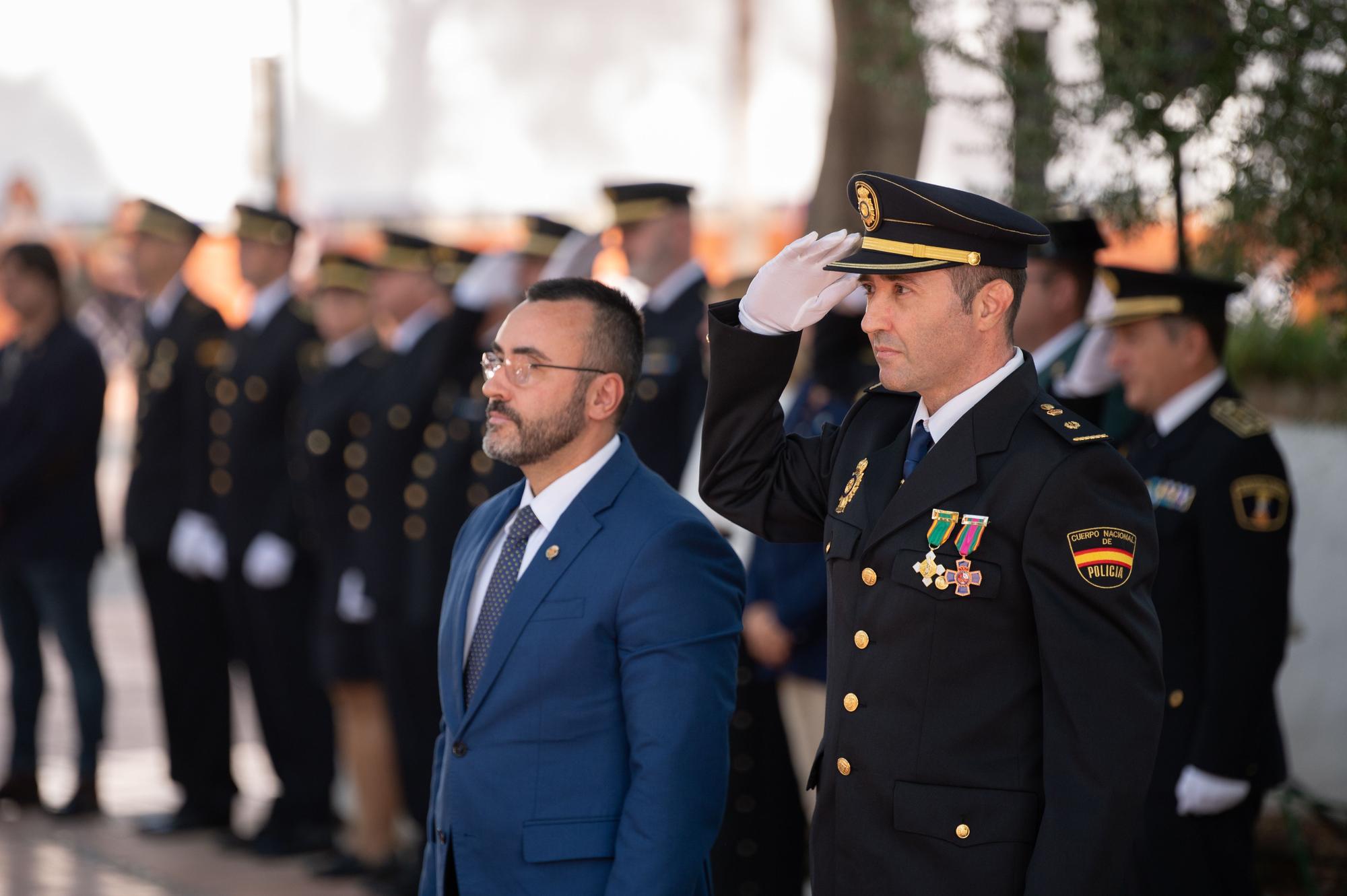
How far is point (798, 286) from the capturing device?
2.69 meters

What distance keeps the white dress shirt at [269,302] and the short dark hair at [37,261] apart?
1062 millimetres

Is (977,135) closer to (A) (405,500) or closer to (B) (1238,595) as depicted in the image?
(A) (405,500)

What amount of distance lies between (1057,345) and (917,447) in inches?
75.1

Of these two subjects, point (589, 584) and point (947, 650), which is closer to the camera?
point (947, 650)

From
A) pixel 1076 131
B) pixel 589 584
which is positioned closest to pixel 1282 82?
pixel 1076 131

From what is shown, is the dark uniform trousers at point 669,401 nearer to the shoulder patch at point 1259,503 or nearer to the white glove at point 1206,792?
the shoulder patch at point 1259,503

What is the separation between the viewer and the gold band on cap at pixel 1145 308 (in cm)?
388

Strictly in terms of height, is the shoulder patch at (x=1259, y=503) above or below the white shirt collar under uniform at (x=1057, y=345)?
below

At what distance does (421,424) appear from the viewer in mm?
5801

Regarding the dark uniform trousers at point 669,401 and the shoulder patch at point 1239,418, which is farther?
the dark uniform trousers at point 669,401

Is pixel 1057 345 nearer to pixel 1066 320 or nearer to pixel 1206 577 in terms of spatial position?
pixel 1066 320

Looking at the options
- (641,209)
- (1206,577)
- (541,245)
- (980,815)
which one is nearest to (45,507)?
(541,245)

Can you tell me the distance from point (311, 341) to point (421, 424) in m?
0.87

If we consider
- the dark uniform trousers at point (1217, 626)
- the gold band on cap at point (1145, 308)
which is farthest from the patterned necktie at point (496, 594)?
the gold band on cap at point (1145, 308)
